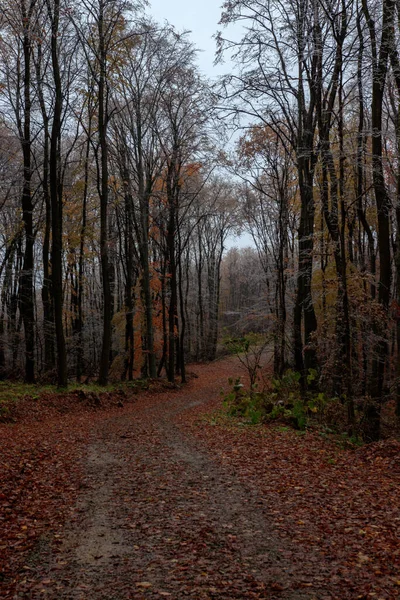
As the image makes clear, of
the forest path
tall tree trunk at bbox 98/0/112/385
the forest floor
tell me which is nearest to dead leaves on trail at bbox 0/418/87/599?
the forest floor

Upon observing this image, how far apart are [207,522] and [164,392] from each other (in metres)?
15.3

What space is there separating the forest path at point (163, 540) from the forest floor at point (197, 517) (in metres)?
0.01

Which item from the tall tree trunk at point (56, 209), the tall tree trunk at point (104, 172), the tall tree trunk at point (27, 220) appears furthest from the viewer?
the tall tree trunk at point (27, 220)

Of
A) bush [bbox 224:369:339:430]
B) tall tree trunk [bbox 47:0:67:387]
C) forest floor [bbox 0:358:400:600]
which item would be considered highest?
tall tree trunk [bbox 47:0:67:387]

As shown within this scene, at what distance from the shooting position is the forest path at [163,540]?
136 inches

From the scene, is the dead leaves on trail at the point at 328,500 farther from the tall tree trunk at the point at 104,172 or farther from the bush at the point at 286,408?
the tall tree trunk at the point at 104,172

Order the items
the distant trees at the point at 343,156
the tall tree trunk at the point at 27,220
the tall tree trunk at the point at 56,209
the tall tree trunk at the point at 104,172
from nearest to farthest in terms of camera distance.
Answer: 1. the distant trees at the point at 343,156
2. the tall tree trunk at the point at 56,209
3. the tall tree trunk at the point at 104,172
4. the tall tree trunk at the point at 27,220

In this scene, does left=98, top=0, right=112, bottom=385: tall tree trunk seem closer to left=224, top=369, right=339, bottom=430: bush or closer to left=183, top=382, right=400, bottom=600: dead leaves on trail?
left=224, top=369, right=339, bottom=430: bush

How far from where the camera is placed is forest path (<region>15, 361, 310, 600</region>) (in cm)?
345

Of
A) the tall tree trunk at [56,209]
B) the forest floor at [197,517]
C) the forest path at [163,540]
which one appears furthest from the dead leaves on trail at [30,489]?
the tall tree trunk at [56,209]

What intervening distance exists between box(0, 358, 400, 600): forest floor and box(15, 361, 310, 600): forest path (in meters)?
0.01

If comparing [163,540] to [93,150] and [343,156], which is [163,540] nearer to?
[343,156]

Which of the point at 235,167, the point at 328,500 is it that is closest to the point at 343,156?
the point at 328,500

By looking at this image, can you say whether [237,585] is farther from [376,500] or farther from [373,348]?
[373,348]
